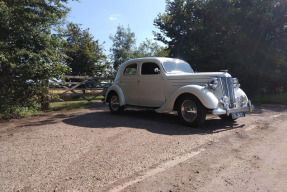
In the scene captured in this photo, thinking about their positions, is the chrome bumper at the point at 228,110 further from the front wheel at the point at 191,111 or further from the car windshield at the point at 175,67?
the car windshield at the point at 175,67

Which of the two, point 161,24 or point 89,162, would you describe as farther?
point 161,24

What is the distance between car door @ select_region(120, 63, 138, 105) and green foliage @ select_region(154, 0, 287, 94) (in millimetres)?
7857

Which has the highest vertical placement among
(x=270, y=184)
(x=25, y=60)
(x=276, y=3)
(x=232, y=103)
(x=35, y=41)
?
(x=276, y=3)

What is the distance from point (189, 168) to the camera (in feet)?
8.93

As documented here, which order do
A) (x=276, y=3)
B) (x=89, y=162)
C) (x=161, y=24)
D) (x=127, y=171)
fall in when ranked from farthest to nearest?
1. (x=161, y=24)
2. (x=276, y=3)
3. (x=89, y=162)
4. (x=127, y=171)

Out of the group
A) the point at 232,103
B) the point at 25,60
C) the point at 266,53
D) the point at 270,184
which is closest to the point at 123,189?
the point at 270,184

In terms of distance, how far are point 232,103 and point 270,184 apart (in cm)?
325

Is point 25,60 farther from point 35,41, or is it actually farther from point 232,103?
point 232,103

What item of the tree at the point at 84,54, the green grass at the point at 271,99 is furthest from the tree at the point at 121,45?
the green grass at the point at 271,99

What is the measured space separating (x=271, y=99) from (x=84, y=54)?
14.7 metres

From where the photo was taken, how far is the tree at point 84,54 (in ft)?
57.7

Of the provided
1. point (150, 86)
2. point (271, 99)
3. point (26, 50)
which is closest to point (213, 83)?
point (150, 86)

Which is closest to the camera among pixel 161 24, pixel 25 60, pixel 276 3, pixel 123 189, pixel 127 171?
pixel 123 189

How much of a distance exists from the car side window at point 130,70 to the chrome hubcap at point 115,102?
38.8 inches
